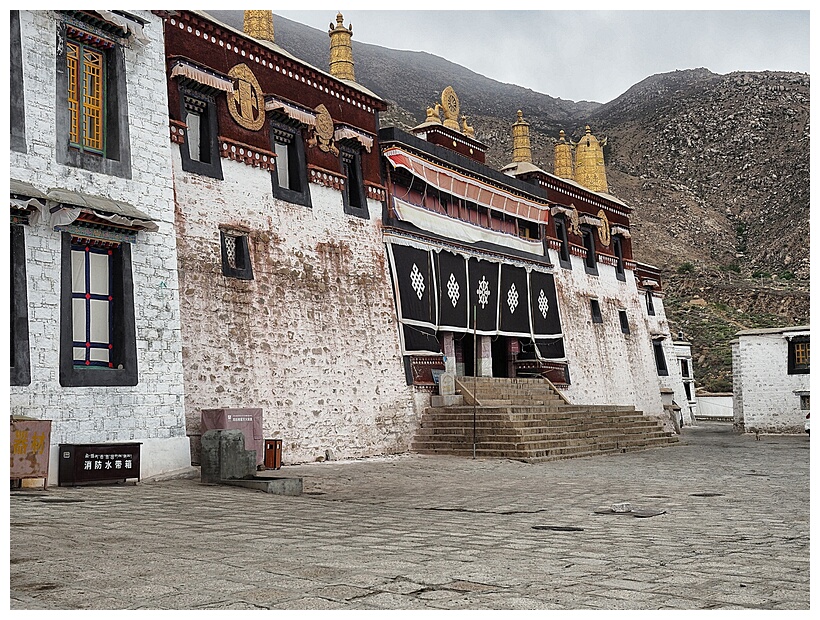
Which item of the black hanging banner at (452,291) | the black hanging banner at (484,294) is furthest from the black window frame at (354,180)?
the black hanging banner at (484,294)

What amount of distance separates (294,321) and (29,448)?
6365 millimetres

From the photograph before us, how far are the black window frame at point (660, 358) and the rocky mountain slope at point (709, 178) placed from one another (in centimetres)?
1892

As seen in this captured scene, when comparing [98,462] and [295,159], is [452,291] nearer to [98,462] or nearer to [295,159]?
[295,159]

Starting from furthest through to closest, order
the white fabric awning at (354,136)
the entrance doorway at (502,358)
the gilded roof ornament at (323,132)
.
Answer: the entrance doorway at (502,358)
the white fabric awning at (354,136)
the gilded roof ornament at (323,132)

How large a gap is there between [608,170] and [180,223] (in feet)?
251

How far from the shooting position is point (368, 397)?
55.3ft

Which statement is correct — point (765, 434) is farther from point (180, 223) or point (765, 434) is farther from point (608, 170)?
point (608, 170)

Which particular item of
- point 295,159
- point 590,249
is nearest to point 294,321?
point 295,159

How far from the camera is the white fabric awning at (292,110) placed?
15742 millimetres

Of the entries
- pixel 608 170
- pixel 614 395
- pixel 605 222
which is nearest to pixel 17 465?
pixel 614 395

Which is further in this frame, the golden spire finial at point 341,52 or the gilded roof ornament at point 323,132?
the golden spire finial at point 341,52

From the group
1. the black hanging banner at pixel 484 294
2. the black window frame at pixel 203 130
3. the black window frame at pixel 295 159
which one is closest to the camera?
the black window frame at pixel 203 130

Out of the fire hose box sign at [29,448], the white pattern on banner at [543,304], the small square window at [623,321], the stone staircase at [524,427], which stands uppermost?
the white pattern on banner at [543,304]

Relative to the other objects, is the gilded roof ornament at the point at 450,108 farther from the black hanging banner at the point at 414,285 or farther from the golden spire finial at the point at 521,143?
the black hanging banner at the point at 414,285
